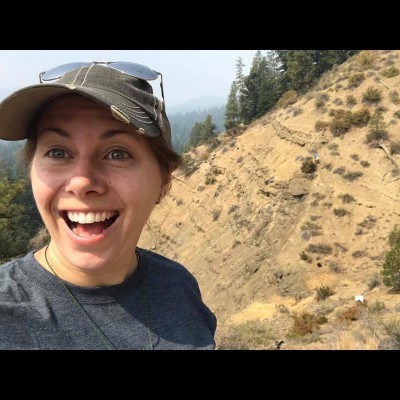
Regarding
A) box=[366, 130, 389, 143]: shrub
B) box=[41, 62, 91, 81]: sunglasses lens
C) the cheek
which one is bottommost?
box=[366, 130, 389, 143]: shrub

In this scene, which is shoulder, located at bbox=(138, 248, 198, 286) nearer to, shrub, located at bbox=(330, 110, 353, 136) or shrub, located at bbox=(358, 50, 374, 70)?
shrub, located at bbox=(330, 110, 353, 136)

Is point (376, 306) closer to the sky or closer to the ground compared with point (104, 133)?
closer to the ground

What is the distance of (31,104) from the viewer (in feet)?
5.28

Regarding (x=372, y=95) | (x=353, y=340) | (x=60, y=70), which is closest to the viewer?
(x=60, y=70)

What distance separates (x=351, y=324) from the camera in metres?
10.2

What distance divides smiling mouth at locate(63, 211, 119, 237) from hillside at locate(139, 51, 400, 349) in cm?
771

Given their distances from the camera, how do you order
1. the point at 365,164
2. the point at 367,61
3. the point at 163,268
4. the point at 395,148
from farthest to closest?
the point at 367,61
the point at 365,164
the point at 395,148
the point at 163,268

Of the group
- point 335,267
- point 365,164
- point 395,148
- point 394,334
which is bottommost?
point 335,267

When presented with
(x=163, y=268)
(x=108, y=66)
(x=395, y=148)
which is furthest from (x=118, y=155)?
(x=395, y=148)

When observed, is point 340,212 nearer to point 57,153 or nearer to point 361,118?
point 361,118

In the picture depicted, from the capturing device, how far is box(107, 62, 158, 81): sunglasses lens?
1.88 m

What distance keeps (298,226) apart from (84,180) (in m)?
17.9

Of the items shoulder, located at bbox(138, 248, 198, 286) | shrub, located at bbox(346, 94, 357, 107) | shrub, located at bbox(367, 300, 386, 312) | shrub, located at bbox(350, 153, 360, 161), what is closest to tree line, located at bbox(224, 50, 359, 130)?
shrub, located at bbox(346, 94, 357, 107)
